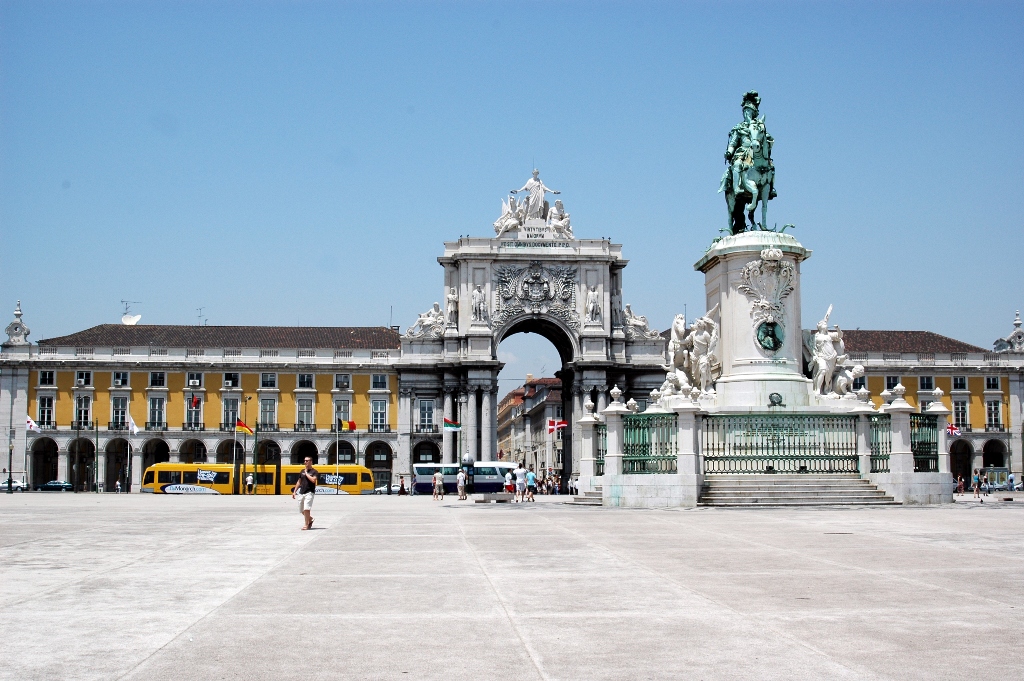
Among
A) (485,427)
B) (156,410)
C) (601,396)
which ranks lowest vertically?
(485,427)

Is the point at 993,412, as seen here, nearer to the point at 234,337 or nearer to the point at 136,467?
the point at 234,337

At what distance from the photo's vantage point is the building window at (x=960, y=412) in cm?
8538

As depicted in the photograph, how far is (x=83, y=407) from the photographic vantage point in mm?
81938

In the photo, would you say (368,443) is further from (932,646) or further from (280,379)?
(932,646)

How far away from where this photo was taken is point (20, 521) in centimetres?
2208

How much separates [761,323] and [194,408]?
207ft

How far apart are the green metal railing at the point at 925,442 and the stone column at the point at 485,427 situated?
5553cm

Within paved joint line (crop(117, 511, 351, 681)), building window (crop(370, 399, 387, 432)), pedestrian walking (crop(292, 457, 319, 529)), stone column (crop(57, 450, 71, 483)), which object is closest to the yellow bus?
stone column (crop(57, 450, 71, 483))

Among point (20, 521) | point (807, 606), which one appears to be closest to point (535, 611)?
point (807, 606)

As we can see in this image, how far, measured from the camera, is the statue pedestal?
26.3 m

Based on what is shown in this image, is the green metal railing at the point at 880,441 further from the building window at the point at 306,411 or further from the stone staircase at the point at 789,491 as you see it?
the building window at the point at 306,411

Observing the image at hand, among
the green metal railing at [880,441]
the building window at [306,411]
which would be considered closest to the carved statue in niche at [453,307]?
the building window at [306,411]

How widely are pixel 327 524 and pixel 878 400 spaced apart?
229 ft

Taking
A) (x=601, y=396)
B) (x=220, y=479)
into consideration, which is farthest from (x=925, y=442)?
(x=601, y=396)
